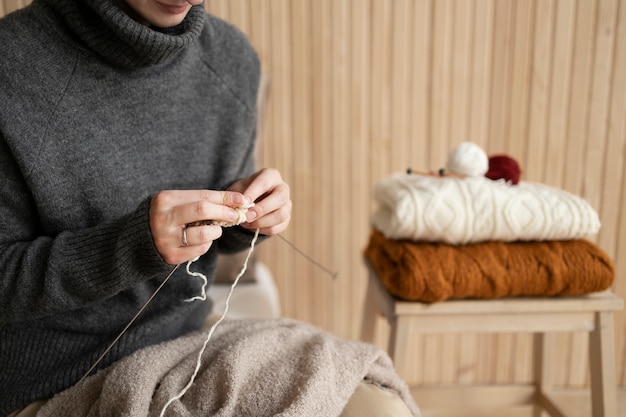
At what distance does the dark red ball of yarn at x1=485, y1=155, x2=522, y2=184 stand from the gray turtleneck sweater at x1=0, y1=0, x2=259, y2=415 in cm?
52

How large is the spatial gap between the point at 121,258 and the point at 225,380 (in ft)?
0.64

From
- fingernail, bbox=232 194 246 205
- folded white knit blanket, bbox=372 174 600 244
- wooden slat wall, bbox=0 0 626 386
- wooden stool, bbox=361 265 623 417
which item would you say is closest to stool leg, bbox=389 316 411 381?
wooden stool, bbox=361 265 623 417

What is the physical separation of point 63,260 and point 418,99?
1.04 metres

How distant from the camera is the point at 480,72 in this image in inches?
58.3

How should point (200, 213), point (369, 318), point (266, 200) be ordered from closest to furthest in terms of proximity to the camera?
point (200, 213) → point (266, 200) → point (369, 318)

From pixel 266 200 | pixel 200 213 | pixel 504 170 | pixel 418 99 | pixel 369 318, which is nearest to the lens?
pixel 200 213

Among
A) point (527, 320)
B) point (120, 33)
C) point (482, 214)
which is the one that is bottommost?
point (527, 320)

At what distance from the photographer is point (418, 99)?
4.91 feet

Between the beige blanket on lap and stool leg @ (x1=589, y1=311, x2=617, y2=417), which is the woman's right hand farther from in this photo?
stool leg @ (x1=589, y1=311, x2=617, y2=417)

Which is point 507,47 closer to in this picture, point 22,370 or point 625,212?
point 625,212

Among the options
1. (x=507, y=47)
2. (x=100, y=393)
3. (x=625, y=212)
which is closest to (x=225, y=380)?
(x=100, y=393)

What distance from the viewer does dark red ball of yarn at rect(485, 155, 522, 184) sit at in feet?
3.58

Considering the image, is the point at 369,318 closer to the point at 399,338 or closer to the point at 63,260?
the point at 399,338

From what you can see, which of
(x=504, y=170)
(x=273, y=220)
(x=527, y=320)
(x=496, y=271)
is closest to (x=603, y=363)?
(x=527, y=320)
